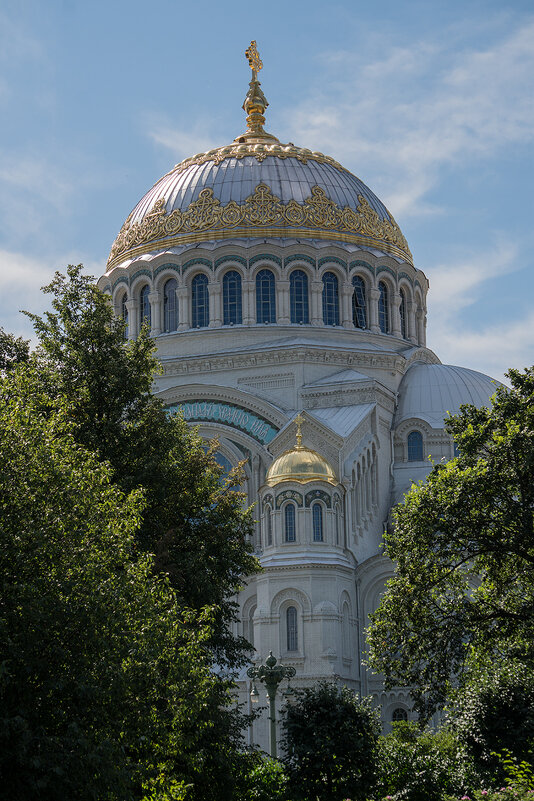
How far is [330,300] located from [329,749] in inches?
942

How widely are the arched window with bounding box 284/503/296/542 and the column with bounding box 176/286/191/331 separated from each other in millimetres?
9976

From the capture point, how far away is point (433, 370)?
41438 millimetres

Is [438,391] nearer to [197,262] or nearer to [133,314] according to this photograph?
[197,262]

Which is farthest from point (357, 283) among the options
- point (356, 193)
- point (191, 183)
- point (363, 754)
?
point (363, 754)

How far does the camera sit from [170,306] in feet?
139

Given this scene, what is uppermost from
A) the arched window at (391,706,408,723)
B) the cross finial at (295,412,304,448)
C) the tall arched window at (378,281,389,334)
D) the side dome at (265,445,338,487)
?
the tall arched window at (378,281,389,334)

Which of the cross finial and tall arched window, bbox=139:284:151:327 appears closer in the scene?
the cross finial

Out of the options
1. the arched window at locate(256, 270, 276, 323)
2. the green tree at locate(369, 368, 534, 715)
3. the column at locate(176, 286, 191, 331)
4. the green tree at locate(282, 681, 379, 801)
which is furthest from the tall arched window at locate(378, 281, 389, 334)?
the green tree at locate(282, 681, 379, 801)

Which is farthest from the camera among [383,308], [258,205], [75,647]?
[383,308]

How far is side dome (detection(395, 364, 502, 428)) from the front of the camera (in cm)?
3947

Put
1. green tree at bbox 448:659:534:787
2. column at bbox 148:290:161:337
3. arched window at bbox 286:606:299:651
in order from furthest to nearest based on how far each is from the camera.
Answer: column at bbox 148:290:161:337 → arched window at bbox 286:606:299:651 → green tree at bbox 448:659:534:787

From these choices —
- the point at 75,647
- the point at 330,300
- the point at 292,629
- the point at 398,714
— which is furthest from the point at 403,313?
the point at 75,647

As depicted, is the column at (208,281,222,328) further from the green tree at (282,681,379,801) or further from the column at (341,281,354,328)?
the green tree at (282,681,379,801)

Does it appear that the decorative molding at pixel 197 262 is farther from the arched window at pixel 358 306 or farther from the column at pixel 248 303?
the arched window at pixel 358 306
